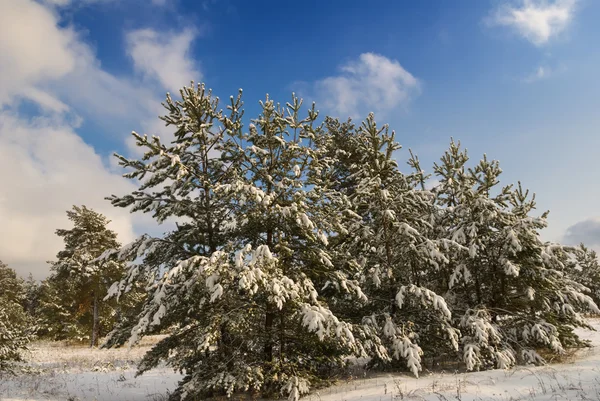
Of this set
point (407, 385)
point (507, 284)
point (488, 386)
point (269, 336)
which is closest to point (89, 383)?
point (269, 336)

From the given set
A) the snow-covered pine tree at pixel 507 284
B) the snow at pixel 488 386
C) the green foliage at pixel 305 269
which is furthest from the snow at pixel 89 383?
the snow-covered pine tree at pixel 507 284

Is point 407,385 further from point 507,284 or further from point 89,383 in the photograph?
point 89,383

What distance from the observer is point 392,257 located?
467 inches

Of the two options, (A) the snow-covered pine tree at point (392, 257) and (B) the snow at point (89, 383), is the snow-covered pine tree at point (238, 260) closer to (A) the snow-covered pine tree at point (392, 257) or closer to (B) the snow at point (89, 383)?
(A) the snow-covered pine tree at point (392, 257)

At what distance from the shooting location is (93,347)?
26422 millimetres

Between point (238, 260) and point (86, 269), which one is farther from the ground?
point (86, 269)

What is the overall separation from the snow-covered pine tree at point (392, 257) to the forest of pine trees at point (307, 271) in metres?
0.06

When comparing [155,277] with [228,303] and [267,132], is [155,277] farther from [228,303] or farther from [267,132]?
[267,132]

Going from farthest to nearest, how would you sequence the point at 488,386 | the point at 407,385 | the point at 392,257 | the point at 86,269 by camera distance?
the point at 86,269, the point at 392,257, the point at 407,385, the point at 488,386

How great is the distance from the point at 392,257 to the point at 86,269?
2357cm

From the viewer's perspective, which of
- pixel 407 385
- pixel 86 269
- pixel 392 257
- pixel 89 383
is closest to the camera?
pixel 407 385

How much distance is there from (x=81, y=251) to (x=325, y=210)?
24.0 m

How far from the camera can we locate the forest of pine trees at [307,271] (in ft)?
28.7

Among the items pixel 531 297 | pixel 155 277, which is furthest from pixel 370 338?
pixel 155 277
